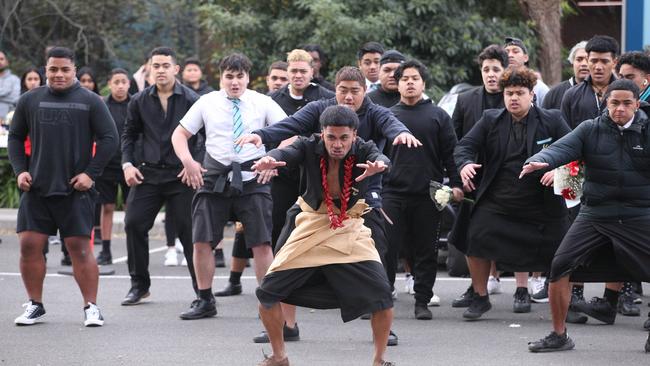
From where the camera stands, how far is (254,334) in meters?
9.34

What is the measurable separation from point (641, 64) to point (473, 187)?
1696 millimetres

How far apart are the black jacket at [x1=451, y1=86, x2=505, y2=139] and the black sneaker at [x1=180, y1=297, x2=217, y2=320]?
2.66 metres

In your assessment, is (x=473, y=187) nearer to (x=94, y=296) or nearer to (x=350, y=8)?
(x=94, y=296)

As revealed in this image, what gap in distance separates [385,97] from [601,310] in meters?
2.78

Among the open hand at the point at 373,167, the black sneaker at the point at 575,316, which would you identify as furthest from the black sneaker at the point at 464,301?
the open hand at the point at 373,167

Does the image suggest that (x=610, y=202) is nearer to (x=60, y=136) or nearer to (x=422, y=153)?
(x=422, y=153)

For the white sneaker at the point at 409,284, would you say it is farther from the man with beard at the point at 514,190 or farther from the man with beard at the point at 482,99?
the man with beard at the point at 514,190

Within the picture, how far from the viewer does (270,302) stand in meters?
7.79

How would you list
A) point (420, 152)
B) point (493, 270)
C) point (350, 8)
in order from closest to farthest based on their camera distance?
point (420, 152), point (493, 270), point (350, 8)

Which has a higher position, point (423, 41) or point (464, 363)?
point (423, 41)

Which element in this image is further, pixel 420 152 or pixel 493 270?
pixel 493 270

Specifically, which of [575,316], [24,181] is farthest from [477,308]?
[24,181]

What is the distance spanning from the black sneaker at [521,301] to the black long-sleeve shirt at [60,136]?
11.9ft

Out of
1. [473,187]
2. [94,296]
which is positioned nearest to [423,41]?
[473,187]
